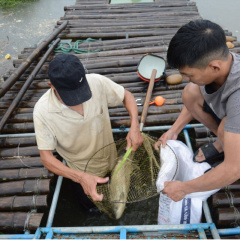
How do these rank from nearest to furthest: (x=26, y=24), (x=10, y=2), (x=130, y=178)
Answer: (x=130, y=178) → (x=26, y=24) → (x=10, y=2)

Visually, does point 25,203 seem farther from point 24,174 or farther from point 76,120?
point 76,120

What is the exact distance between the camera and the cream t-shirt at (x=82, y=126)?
2.77 metres

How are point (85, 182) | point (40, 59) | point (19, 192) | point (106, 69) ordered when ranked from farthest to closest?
1. point (40, 59)
2. point (106, 69)
3. point (19, 192)
4. point (85, 182)

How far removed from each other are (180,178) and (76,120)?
1607 millimetres

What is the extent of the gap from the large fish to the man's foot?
92 cm

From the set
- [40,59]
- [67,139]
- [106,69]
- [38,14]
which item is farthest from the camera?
[38,14]

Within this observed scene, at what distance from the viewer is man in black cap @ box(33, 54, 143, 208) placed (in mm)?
2490

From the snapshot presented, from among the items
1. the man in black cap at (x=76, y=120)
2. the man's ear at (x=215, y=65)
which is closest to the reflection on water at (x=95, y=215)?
the man in black cap at (x=76, y=120)

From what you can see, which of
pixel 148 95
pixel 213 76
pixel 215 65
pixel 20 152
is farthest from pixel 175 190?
pixel 20 152

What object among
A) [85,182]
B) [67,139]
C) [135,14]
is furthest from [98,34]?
[85,182]

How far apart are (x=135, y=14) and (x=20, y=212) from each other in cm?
585

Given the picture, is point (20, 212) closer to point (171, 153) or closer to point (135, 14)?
point (171, 153)

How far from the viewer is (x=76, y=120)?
2.89m

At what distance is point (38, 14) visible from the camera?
1020 centimetres
